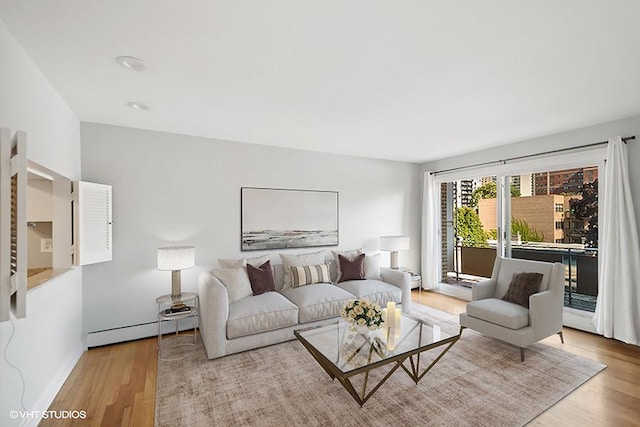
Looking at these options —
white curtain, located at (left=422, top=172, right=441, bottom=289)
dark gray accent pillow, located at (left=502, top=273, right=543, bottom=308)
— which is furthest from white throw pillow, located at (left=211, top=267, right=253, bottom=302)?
white curtain, located at (left=422, top=172, right=441, bottom=289)

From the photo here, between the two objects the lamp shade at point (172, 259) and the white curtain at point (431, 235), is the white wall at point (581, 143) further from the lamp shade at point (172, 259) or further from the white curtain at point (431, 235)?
the lamp shade at point (172, 259)

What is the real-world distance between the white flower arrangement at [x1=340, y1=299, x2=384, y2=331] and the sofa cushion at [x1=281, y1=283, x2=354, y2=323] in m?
0.94

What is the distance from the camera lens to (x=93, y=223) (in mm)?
2996

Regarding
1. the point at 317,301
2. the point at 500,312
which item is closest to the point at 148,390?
the point at 317,301

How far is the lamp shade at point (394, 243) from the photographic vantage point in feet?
16.7

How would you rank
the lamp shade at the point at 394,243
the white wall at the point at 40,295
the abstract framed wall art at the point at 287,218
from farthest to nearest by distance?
the lamp shade at the point at 394,243
the abstract framed wall art at the point at 287,218
the white wall at the point at 40,295

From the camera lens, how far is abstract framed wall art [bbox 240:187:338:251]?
421 centimetres

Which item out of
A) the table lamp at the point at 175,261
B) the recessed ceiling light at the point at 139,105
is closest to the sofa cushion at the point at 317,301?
the table lamp at the point at 175,261

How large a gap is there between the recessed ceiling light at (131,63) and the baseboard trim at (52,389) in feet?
7.98

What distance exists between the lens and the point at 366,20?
1657 mm

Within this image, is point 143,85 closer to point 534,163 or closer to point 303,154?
point 303,154

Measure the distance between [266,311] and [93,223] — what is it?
197 centimetres

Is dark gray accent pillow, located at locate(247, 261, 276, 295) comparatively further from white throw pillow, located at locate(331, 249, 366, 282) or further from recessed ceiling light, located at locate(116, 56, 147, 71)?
recessed ceiling light, located at locate(116, 56, 147, 71)

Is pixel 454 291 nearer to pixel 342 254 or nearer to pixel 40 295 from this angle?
pixel 342 254
